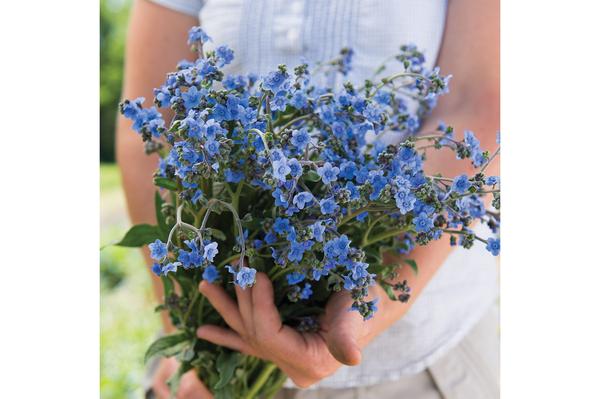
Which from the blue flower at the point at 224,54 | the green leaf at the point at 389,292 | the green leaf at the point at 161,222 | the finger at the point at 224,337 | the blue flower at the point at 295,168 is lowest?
the finger at the point at 224,337

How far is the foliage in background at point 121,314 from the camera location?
1968 mm

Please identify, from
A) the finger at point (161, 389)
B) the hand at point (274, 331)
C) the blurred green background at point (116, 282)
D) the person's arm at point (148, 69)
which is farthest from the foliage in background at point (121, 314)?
the hand at point (274, 331)

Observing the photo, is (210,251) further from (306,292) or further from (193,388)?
(193,388)

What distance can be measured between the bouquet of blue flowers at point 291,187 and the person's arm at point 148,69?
28cm

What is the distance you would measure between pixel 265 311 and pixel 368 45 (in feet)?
1.30

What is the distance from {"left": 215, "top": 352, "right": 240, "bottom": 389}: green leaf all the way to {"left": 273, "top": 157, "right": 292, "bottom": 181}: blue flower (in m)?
0.30

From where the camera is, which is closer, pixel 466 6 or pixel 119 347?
pixel 466 6

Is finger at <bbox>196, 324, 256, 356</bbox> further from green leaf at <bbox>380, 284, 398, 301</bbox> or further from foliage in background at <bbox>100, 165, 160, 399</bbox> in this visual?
foliage in background at <bbox>100, 165, 160, 399</bbox>

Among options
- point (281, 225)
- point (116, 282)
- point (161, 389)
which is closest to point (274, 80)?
point (281, 225)

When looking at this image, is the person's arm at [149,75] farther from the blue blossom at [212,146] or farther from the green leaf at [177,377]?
the blue blossom at [212,146]
